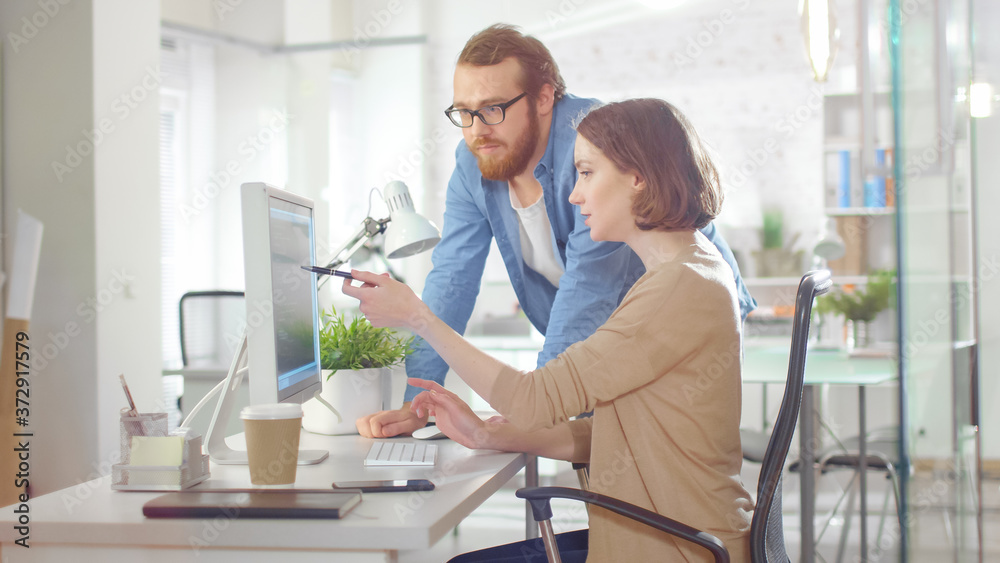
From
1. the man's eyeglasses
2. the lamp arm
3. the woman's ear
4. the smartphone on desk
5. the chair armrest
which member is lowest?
the chair armrest

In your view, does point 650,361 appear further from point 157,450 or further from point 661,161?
point 157,450

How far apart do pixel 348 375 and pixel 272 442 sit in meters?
0.52

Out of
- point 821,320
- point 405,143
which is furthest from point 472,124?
point 405,143

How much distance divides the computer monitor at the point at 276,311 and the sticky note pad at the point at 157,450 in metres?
0.13

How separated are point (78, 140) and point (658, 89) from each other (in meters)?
3.59

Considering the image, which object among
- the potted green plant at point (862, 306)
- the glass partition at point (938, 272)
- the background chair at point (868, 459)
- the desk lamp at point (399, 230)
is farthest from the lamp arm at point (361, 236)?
the potted green plant at point (862, 306)

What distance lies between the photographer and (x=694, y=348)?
1.23m

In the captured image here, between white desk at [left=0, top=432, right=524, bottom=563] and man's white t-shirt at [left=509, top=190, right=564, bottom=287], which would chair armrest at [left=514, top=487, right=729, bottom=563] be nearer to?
white desk at [left=0, top=432, right=524, bottom=563]

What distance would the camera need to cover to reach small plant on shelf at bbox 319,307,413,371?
1.72 m

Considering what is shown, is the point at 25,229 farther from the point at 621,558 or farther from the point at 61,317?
the point at 621,558

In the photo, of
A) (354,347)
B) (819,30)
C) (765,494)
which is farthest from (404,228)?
(819,30)

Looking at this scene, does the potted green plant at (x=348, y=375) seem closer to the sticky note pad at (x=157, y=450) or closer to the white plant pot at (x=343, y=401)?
the white plant pot at (x=343, y=401)

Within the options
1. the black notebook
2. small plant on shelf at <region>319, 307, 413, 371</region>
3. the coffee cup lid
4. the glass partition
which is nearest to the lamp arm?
small plant on shelf at <region>319, 307, 413, 371</region>

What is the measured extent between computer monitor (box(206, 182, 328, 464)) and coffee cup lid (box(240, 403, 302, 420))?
8 centimetres
